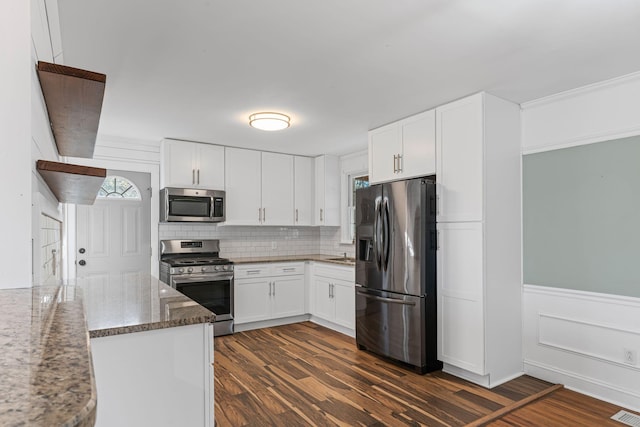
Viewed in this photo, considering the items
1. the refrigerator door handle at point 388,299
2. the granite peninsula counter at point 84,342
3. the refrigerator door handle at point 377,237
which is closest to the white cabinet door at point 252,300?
the refrigerator door handle at point 388,299

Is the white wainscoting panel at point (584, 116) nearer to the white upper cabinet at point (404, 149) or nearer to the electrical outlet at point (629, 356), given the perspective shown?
the white upper cabinet at point (404, 149)

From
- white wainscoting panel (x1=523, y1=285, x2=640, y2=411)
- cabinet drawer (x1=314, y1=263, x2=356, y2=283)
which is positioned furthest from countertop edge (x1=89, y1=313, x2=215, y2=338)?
cabinet drawer (x1=314, y1=263, x2=356, y2=283)

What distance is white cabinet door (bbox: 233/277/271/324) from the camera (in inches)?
180

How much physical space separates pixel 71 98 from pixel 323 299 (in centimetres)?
383

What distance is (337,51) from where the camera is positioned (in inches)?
90.4

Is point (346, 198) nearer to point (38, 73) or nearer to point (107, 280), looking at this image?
point (107, 280)

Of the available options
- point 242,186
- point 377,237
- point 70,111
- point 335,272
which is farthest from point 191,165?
point 70,111

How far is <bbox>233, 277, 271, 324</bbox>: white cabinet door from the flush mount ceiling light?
78.1 inches

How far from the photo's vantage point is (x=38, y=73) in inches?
52.0

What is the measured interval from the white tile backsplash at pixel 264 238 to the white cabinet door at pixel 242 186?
363 millimetres

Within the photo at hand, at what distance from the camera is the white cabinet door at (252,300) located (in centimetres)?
457

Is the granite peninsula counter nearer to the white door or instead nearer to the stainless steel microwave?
the stainless steel microwave

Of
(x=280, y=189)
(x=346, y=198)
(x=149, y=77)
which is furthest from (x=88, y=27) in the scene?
(x=346, y=198)

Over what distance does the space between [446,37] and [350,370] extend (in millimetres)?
2674
